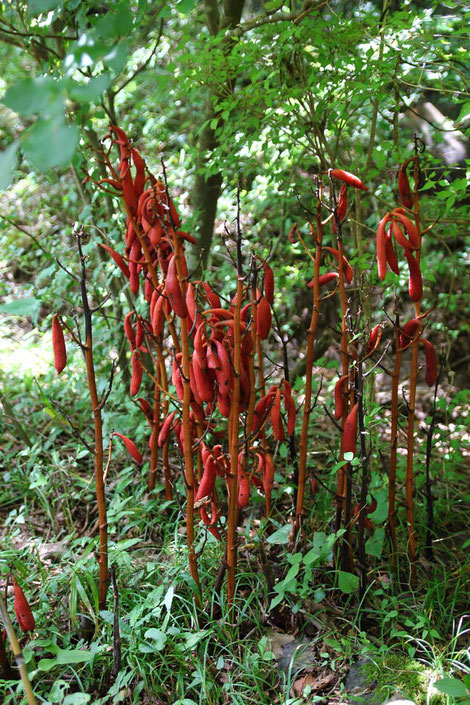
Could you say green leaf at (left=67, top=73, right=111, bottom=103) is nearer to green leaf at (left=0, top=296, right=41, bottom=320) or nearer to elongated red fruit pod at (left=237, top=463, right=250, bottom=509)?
green leaf at (left=0, top=296, right=41, bottom=320)

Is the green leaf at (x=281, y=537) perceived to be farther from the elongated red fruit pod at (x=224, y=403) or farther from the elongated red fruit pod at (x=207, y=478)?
the elongated red fruit pod at (x=224, y=403)

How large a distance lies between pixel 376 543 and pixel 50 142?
1.75 m

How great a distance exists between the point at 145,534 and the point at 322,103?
1.97 meters

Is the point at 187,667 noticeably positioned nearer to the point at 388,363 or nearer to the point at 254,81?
the point at 254,81

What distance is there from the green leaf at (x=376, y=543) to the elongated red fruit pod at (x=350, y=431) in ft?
1.14

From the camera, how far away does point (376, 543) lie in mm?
2029

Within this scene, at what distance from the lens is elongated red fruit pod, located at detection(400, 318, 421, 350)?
6.43ft

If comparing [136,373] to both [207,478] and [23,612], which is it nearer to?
[207,478]

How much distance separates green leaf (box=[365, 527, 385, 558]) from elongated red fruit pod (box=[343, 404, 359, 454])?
13.7 inches

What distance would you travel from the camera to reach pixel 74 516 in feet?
8.97

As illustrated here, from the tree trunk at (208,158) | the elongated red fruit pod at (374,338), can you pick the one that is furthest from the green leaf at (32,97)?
the tree trunk at (208,158)

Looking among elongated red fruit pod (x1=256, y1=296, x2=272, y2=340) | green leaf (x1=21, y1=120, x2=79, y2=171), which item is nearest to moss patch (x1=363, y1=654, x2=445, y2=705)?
elongated red fruit pod (x1=256, y1=296, x2=272, y2=340)

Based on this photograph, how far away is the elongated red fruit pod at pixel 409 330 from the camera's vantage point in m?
1.96

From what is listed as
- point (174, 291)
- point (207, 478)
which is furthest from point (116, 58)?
point (207, 478)
